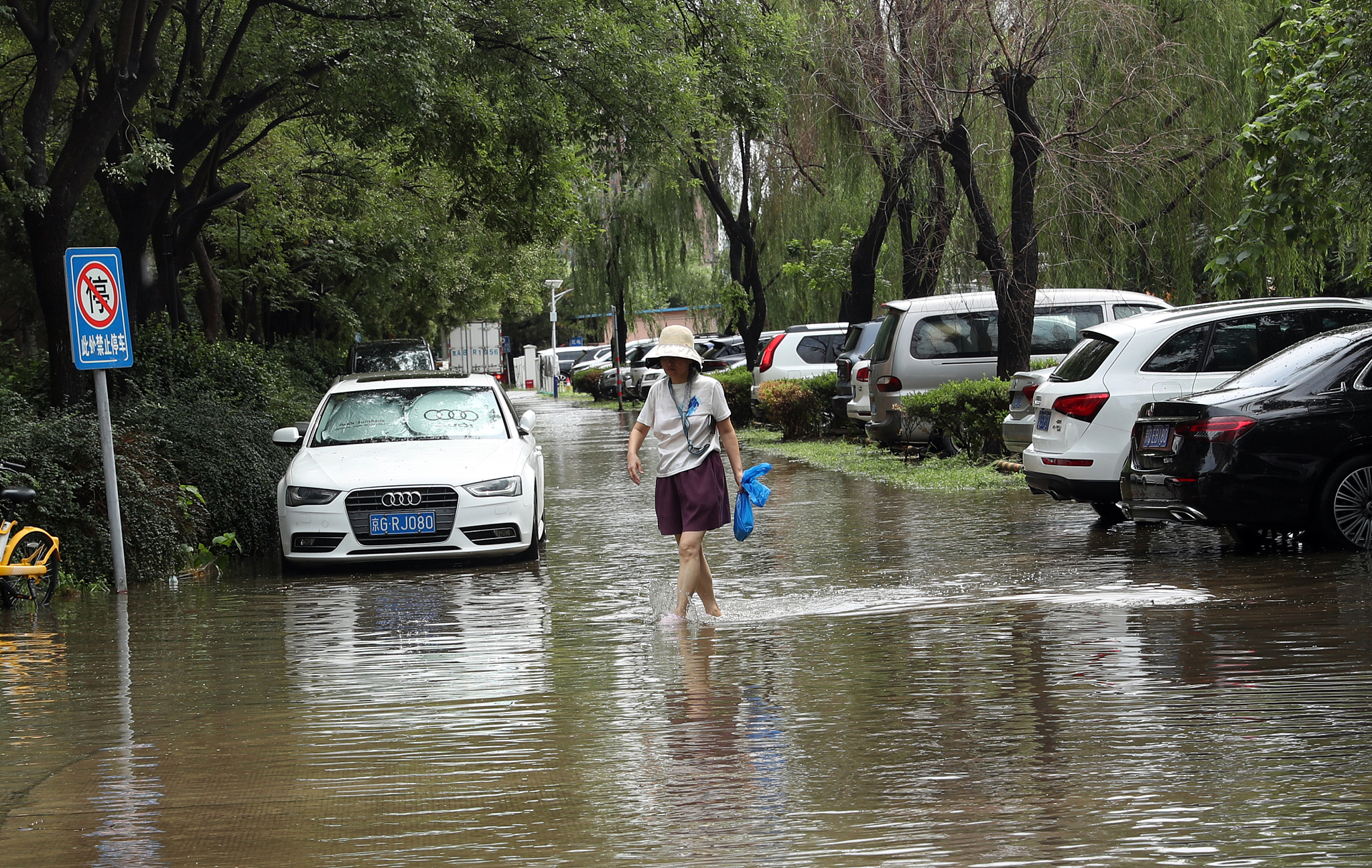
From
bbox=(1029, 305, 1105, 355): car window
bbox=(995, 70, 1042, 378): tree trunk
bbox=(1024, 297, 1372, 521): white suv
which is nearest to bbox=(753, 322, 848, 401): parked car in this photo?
bbox=(1029, 305, 1105, 355): car window

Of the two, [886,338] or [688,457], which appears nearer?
[688,457]

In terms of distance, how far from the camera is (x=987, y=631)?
7727 millimetres

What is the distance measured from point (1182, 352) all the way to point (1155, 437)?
1.91 meters

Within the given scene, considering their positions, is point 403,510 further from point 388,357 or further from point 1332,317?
point 388,357

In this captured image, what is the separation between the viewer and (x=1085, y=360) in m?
12.2

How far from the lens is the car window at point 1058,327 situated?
61.6ft

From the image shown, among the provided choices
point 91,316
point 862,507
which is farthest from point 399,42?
point 862,507

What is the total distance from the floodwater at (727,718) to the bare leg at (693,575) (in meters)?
0.15

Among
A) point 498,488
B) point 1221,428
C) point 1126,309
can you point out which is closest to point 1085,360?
point 1221,428

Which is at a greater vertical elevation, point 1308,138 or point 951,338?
point 1308,138

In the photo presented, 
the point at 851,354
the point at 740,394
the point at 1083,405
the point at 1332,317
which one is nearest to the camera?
the point at 1083,405

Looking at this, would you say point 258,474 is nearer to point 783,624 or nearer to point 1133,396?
point 783,624

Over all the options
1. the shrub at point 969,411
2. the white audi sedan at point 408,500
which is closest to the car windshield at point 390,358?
the shrub at point 969,411

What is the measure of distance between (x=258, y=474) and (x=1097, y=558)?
7.48 metres
